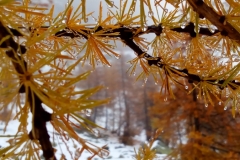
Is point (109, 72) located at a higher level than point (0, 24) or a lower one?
higher

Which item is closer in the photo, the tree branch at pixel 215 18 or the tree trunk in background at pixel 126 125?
the tree branch at pixel 215 18

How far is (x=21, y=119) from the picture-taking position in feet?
0.65

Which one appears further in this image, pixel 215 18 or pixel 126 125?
pixel 126 125

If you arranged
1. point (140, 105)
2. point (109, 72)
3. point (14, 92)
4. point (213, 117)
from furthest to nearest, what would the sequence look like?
point (109, 72)
point (140, 105)
point (213, 117)
point (14, 92)

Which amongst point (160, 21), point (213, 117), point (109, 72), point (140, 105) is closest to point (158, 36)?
point (160, 21)

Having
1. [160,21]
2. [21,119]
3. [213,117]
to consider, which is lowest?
[213,117]

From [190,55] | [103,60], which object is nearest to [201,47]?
[190,55]

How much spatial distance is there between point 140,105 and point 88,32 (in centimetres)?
764

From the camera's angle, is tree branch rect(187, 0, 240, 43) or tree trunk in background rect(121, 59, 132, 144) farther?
tree trunk in background rect(121, 59, 132, 144)

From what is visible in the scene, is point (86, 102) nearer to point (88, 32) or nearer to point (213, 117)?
point (88, 32)

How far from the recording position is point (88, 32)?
0.36 m

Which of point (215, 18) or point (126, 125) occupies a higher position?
point (215, 18)

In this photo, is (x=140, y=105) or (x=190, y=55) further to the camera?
(x=140, y=105)

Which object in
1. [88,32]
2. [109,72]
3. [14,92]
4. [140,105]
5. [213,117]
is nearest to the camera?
[14,92]
